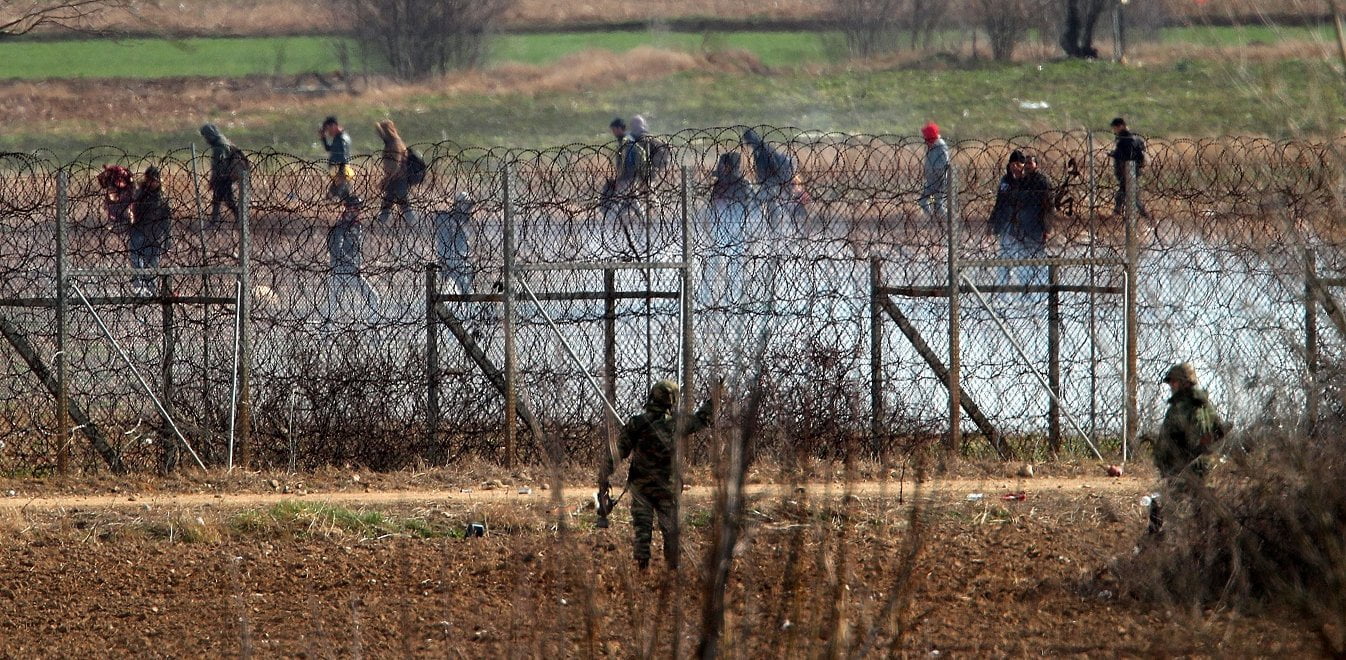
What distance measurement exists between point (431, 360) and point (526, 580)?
544cm

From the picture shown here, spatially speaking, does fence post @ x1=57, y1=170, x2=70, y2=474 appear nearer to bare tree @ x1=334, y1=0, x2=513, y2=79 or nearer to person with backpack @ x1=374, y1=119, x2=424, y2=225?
person with backpack @ x1=374, y1=119, x2=424, y2=225

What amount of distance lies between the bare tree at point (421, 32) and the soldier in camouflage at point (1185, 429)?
31666 millimetres

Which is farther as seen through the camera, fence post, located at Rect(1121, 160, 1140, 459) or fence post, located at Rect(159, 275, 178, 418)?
fence post, located at Rect(159, 275, 178, 418)

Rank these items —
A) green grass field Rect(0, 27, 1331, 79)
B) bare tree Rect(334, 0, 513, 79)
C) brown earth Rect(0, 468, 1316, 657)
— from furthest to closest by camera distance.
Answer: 1. green grass field Rect(0, 27, 1331, 79)
2. bare tree Rect(334, 0, 513, 79)
3. brown earth Rect(0, 468, 1316, 657)

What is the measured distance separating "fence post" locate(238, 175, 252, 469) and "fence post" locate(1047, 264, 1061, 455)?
16.7 ft

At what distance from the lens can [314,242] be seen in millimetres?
11188

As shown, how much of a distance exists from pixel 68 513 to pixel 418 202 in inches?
113

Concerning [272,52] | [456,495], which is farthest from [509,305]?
[272,52]

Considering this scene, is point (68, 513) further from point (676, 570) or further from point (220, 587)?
point (676, 570)

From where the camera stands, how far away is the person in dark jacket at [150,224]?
10625 mm

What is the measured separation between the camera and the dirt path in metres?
9.39

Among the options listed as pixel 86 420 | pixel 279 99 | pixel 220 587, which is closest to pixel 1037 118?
pixel 279 99

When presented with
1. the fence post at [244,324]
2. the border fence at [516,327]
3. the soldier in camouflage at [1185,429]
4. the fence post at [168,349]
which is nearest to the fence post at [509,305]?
the border fence at [516,327]

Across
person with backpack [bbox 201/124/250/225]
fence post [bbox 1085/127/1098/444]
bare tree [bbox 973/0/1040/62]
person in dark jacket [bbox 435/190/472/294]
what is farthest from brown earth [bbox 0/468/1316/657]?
bare tree [bbox 973/0/1040/62]
